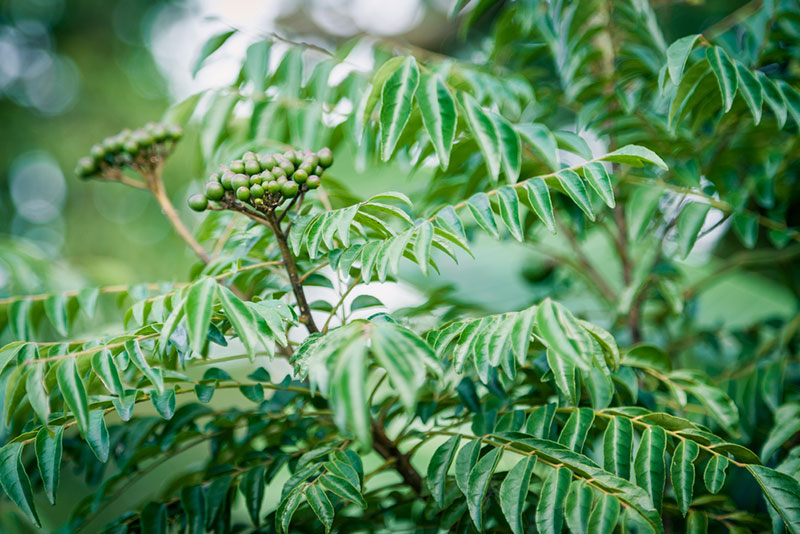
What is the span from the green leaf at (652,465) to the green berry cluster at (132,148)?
85cm

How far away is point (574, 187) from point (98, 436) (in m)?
0.62

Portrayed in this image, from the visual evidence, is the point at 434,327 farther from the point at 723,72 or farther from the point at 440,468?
the point at 723,72

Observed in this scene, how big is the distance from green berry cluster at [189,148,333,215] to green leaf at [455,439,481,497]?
0.37 meters

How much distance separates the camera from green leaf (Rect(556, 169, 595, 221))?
70 centimetres

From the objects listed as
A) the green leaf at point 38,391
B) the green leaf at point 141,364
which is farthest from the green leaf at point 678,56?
the green leaf at point 38,391

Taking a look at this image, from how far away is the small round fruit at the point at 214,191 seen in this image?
2.16 ft

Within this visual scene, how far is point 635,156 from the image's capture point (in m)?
0.69

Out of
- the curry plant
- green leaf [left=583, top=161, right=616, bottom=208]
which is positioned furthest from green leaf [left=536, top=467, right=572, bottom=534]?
green leaf [left=583, top=161, right=616, bottom=208]

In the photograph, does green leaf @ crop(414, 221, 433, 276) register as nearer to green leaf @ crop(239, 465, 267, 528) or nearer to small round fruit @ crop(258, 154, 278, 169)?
small round fruit @ crop(258, 154, 278, 169)

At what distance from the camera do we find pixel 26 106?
3.67 metres

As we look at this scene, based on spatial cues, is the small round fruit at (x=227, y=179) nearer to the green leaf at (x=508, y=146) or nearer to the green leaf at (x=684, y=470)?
the green leaf at (x=508, y=146)

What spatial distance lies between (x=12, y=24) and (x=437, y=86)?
14.0 ft

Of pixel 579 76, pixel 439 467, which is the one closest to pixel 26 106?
pixel 579 76

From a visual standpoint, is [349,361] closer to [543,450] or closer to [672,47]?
[543,450]
